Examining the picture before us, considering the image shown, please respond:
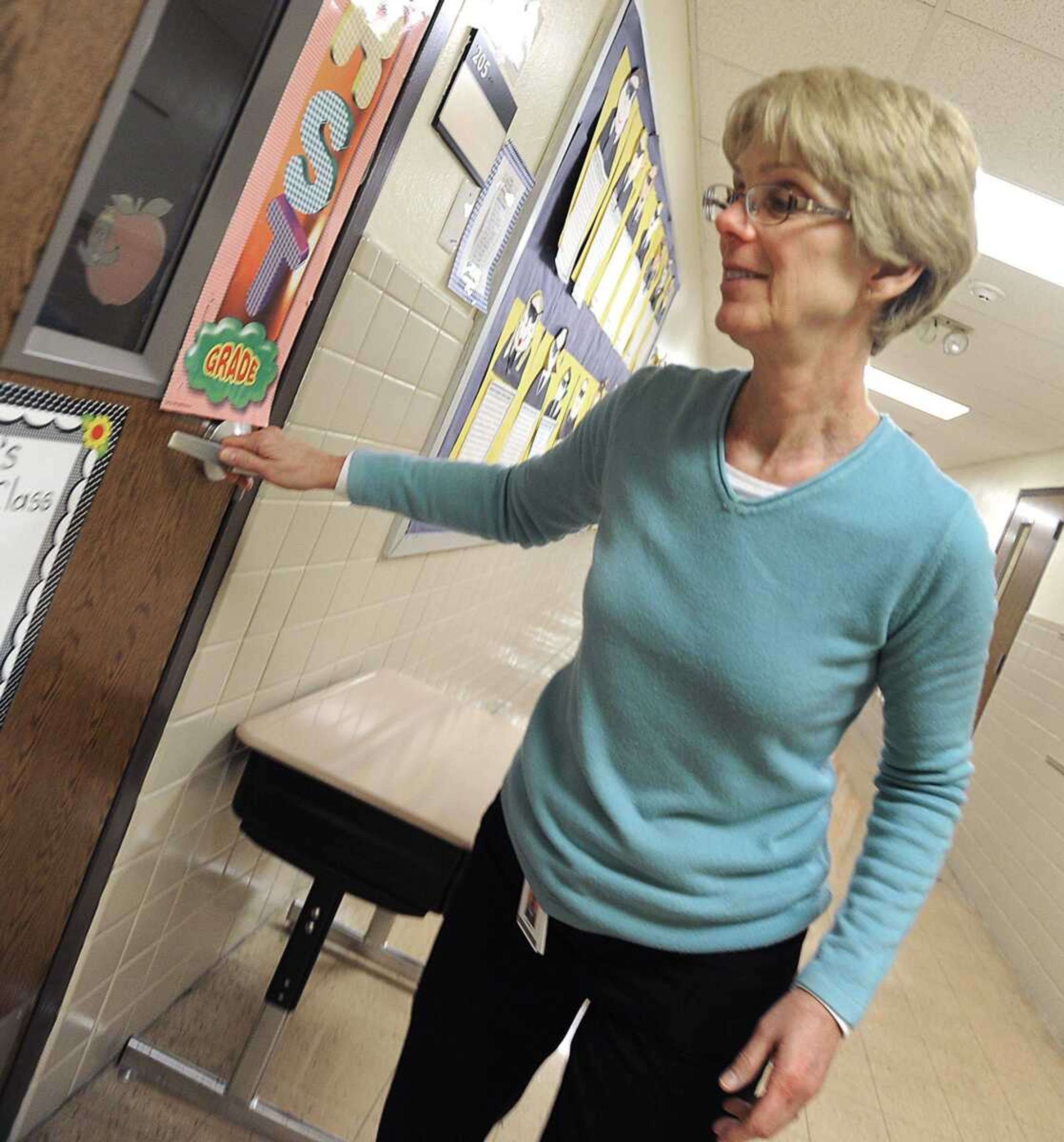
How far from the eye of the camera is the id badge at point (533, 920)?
3.85 feet

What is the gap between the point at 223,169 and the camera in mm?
1122

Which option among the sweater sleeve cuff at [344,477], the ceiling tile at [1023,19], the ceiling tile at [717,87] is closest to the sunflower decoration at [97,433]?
the sweater sleeve cuff at [344,477]

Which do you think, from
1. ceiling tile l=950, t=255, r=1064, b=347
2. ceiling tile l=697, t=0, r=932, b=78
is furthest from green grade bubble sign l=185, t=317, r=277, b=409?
ceiling tile l=950, t=255, r=1064, b=347

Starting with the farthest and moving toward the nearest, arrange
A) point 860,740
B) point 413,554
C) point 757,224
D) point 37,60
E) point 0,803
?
point 860,740, point 413,554, point 0,803, point 757,224, point 37,60

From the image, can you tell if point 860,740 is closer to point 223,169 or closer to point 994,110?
point 994,110

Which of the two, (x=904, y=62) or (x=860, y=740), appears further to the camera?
(x=860, y=740)

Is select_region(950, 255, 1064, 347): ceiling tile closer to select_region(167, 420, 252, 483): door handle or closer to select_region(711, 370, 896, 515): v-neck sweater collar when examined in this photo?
select_region(711, 370, 896, 515): v-neck sweater collar

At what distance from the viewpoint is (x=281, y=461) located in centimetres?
135

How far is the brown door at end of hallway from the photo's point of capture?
0.85 meters

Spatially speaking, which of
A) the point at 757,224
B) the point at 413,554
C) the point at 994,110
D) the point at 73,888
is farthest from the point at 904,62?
the point at 73,888

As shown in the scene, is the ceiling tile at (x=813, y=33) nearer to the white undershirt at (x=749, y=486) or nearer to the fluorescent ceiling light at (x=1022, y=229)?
the fluorescent ceiling light at (x=1022, y=229)

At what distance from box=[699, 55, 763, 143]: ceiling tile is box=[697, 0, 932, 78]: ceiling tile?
0.04m

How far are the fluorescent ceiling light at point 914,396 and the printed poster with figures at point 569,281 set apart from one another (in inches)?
162

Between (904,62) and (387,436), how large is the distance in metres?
2.22
